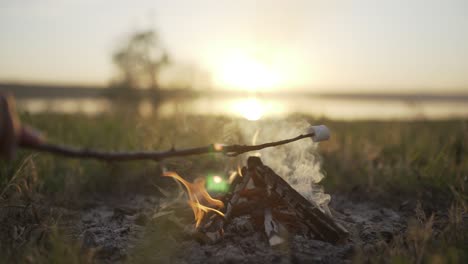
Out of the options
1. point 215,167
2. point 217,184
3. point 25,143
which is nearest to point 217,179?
point 217,184

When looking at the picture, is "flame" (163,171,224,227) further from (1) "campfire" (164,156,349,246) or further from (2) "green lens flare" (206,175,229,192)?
(2) "green lens flare" (206,175,229,192)

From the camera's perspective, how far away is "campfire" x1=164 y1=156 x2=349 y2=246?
9.95 ft

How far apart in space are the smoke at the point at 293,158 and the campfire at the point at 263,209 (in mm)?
147

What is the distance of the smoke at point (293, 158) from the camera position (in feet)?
10.8

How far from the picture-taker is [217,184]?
4234mm

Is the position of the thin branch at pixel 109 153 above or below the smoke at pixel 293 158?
above

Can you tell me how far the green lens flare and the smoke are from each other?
39 cm

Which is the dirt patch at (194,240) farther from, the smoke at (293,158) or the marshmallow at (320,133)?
the marshmallow at (320,133)

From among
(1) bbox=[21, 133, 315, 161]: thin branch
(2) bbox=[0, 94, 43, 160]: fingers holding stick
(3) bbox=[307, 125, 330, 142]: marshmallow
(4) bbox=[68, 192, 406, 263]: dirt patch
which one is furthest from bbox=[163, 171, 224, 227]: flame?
A: (2) bbox=[0, 94, 43, 160]: fingers holding stick

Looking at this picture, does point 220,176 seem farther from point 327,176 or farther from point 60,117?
point 60,117

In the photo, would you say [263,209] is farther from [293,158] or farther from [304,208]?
[293,158]

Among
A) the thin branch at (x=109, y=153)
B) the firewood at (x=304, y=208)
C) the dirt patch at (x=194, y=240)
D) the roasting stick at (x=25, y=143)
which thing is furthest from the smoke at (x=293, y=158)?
the roasting stick at (x=25, y=143)

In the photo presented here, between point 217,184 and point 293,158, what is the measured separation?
100cm

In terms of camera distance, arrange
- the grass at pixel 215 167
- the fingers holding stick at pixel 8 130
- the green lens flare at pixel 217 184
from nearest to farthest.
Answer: the fingers holding stick at pixel 8 130 → the grass at pixel 215 167 → the green lens flare at pixel 217 184
